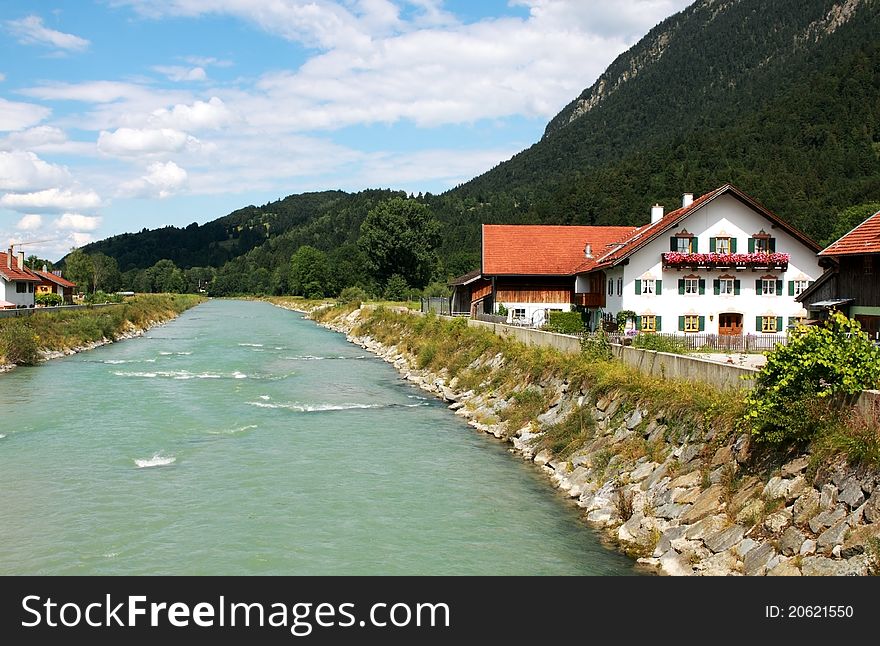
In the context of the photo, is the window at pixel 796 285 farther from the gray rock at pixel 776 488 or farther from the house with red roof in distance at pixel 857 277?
the gray rock at pixel 776 488

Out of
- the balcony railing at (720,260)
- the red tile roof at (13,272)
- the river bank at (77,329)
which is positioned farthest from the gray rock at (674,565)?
the red tile roof at (13,272)

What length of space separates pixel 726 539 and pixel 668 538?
1338mm

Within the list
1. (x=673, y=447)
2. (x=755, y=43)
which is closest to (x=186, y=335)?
(x=673, y=447)

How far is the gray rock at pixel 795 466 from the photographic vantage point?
43.7 ft

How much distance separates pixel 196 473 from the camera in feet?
64.2

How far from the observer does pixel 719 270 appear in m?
40.0

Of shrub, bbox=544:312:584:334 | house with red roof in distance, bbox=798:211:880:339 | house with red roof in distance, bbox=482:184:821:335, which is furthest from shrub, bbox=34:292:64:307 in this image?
house with red roof in distance, bbox=798:211:880:339

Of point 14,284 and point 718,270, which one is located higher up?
point 14,284

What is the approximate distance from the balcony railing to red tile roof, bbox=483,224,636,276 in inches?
325

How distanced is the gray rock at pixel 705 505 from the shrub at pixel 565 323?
2176cm

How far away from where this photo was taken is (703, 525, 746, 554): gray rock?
1302 cm

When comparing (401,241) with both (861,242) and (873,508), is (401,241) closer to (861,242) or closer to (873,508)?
(861,242)

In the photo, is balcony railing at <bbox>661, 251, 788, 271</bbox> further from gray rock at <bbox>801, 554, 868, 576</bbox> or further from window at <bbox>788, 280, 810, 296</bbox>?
gray rock at <bbox>801, 554, 868, 576</bbox>

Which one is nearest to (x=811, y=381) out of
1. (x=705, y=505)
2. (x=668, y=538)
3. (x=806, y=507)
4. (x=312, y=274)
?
(x=806, y=507)
